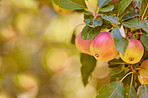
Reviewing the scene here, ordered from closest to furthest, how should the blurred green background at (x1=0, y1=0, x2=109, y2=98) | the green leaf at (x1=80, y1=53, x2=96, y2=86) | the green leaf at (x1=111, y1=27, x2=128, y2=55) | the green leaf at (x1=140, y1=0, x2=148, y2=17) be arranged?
the green leaf at (x1=111, y1=27, x2=128, y2=55) → the green leaf at (x1=140, y1=0, x2=148, y2=17) → the green leaf at (x1=80, y1=53, x2=96, y2=86) → the blurred green background at (x1=0, y1=0, x2=109, y2=98)

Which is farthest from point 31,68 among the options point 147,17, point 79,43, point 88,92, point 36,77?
point 147,17

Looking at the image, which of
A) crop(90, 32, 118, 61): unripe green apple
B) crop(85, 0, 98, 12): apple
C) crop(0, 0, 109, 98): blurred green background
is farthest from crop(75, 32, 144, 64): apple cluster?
crop(0, 0, 109, 98): blurred green background

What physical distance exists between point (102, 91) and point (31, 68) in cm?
104

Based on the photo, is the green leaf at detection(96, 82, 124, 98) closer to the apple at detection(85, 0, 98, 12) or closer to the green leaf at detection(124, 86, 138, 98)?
the green leaf at detection(124, 86, 138, 98)

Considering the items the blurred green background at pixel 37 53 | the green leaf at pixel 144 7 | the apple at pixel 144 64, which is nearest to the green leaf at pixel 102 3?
the green leaf at pixel 144 7

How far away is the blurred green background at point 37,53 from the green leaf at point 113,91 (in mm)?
928

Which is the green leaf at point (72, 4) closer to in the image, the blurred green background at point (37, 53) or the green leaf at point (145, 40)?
the green leaf at point (145, 40)

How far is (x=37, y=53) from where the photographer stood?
1.63 metres

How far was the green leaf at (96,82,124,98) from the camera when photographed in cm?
60

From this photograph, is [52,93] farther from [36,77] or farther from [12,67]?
[12,67]

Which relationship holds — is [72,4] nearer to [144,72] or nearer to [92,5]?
[92,5]

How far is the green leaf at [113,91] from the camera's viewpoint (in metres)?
0.60

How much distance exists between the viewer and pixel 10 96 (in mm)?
1462

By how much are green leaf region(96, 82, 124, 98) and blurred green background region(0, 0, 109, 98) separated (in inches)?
36.5
